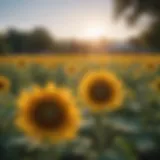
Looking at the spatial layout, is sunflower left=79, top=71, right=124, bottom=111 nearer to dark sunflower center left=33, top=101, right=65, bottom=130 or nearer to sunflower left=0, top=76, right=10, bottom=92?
dark sunflower center left=33, top=101, right=65, bottom=130

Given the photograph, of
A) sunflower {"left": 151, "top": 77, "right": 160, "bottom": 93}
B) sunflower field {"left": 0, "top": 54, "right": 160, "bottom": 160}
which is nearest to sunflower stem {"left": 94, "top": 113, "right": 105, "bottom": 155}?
sunflower field {"left": 0, "top": 54, "right": 160, "bottom": 160}

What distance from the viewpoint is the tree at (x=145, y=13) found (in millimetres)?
955

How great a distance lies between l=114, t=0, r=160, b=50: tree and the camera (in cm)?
95

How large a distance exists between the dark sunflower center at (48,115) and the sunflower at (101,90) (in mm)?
72

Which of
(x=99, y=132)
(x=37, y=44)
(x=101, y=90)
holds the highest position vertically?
(x=37, y=44)

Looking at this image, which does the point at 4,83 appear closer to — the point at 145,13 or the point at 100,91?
the point at 100,91

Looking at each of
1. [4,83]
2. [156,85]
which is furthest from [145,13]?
[4,83]

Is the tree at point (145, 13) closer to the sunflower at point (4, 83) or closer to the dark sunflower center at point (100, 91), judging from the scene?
the dark sunflower center at point (100, 91)

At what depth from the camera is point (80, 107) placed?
0.93 meters

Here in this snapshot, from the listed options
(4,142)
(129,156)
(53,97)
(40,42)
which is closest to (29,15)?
(40,42)

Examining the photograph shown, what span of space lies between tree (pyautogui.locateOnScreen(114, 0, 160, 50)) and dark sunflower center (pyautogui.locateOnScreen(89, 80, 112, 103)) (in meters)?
0.14

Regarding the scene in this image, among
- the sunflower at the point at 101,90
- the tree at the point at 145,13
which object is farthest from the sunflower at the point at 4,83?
the tree at the point at 145,13

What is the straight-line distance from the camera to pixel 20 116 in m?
0.92

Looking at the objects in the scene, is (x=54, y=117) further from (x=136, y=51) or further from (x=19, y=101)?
(x=136, y=51)
